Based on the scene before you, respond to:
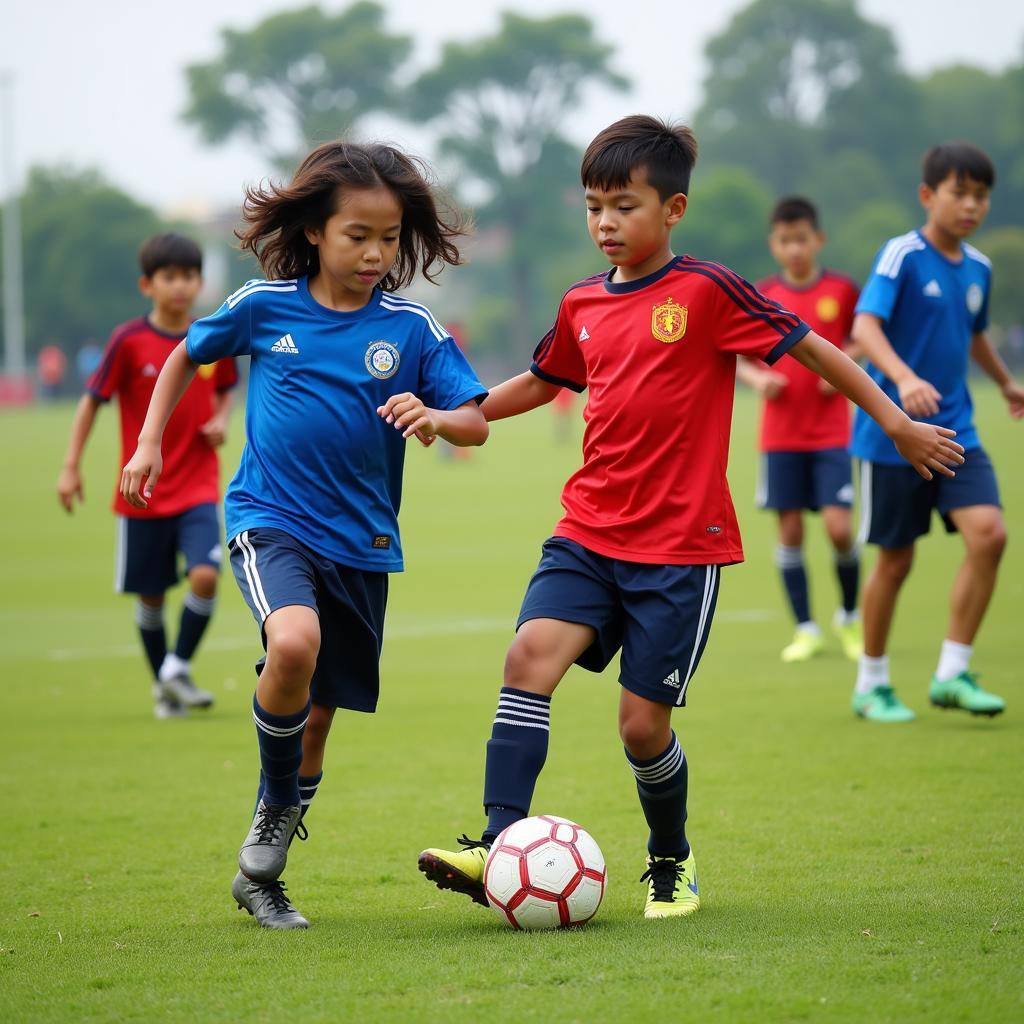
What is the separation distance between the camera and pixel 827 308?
9.71 m

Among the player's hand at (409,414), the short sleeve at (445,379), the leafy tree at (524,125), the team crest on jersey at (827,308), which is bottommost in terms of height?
the player's hand at (409,414)

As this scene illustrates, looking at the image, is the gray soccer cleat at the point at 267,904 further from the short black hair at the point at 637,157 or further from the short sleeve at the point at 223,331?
the short black hair at the point at 637,157

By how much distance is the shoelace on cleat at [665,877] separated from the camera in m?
4.38

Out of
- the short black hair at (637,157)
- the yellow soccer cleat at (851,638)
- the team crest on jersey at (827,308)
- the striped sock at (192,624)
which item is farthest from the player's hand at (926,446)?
the team crest on jersey at (827,308)

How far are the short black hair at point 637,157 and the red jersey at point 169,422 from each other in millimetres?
4130

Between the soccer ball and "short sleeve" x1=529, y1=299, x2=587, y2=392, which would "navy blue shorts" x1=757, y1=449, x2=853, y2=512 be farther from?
the soccer ball

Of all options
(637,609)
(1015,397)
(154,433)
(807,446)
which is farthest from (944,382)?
(154,433)

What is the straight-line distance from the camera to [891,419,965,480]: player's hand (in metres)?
4.46

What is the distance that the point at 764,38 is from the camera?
105 meters

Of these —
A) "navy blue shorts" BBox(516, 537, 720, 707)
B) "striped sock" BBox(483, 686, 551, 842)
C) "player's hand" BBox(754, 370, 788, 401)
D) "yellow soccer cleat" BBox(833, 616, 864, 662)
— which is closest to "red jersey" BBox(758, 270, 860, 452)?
"player's hand" BBox(754, 370, 788, 401)

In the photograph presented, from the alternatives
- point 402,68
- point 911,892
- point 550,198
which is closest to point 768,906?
point 911,892

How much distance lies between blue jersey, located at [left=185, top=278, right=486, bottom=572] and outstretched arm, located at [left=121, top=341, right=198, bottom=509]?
76 mm

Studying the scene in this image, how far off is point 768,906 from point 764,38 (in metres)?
106

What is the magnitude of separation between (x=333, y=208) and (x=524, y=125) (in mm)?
98008
